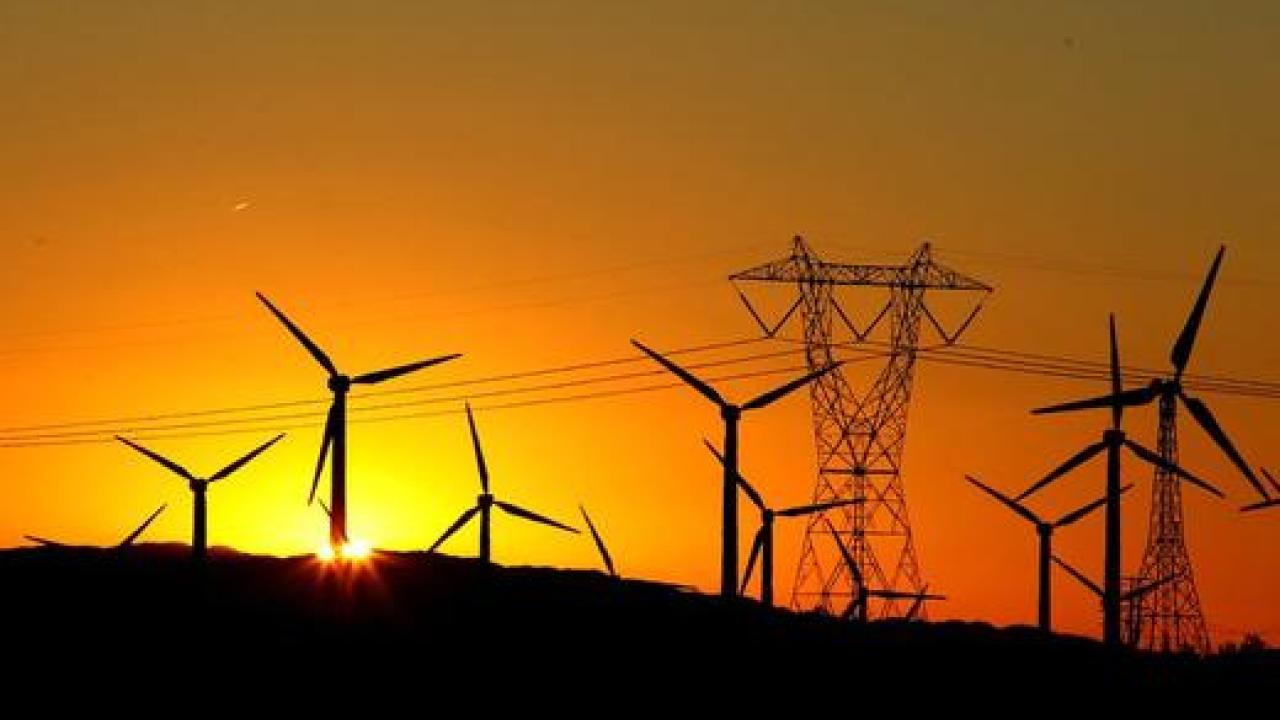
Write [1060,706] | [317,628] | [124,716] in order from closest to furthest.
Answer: [124,716], [1060,706], [317,628]

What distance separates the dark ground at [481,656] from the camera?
550 feet

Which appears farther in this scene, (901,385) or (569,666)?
(901,385)

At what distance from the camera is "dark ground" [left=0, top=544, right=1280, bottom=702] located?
16762 cm

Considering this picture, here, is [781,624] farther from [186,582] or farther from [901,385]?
[186,582]

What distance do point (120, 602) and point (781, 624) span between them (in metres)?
41.1

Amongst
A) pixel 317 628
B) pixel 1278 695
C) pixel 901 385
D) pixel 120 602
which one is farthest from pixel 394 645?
pixel 1278 695

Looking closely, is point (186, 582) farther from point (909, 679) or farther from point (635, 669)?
point (909, 679)

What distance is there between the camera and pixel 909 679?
18212cm

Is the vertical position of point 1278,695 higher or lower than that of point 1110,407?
lower

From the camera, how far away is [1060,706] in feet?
570

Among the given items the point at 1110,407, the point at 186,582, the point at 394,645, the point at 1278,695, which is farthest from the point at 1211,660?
the point at 186,582

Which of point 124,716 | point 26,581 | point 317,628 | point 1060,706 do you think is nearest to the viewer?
point 124,716

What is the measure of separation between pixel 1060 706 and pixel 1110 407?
20488 mm

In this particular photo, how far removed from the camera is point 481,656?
7028 inches
